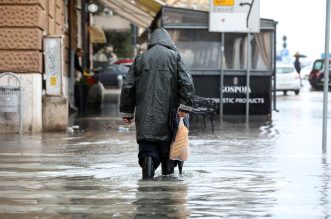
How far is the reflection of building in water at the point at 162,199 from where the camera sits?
746 cm

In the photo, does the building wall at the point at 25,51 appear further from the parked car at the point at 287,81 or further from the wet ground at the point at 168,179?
the parked car at the point at 287,81

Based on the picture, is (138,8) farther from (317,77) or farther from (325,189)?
(325,189)

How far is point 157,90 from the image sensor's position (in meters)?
9.12

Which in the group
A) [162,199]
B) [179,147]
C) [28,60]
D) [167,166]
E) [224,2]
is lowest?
[162,199]

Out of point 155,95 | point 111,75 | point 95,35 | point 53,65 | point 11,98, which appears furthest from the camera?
point 111,75

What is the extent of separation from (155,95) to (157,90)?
6cm

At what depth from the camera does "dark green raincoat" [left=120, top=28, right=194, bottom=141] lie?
912cm

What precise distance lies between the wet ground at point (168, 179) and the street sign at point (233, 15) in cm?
457

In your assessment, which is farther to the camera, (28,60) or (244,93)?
(244,93)

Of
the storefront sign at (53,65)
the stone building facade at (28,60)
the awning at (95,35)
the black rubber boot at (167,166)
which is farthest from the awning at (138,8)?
the black rubber boot at (167,166)

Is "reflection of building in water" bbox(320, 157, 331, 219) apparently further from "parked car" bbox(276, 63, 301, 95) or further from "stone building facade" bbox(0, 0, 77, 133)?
"parked car" bbox(276, 63, 301, 95)

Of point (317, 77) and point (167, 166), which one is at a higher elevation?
point (317, 77)

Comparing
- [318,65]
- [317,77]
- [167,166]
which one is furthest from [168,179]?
[318,65]

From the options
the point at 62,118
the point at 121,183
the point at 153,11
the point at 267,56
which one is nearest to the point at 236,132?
the point at 62,118
